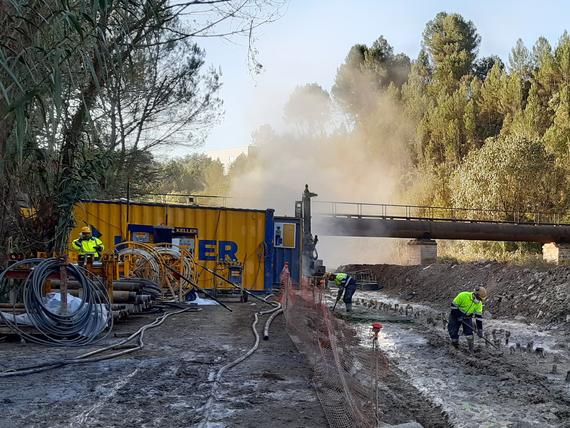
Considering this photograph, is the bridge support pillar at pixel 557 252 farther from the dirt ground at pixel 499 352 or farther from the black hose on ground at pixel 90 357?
the black hose on ground at pixel 90 357

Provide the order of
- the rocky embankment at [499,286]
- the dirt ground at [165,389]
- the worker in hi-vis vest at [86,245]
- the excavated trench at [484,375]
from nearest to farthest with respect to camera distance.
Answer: the dirt ground at [165,389], the excavated trench at [484,375], the worker in hi-vis vest at [86,245], the rocky embankment at [499,286]

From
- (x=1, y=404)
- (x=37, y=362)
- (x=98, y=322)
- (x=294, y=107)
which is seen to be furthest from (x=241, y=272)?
(x=294, y=107)

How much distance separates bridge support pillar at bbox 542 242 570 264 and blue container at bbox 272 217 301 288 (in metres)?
15.3

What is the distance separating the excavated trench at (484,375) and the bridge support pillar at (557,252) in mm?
14967

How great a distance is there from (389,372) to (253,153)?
6732 centimetres

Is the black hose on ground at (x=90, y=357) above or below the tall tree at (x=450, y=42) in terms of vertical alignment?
below

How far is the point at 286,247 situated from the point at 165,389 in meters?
10.8

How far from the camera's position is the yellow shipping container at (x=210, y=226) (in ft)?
50.3

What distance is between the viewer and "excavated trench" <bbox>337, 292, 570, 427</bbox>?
6.36 m

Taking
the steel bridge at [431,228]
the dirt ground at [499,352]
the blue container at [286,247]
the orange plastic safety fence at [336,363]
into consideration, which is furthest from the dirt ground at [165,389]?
the steel bridge at [431,228]

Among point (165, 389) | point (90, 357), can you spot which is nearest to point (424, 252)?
point (90, 357)

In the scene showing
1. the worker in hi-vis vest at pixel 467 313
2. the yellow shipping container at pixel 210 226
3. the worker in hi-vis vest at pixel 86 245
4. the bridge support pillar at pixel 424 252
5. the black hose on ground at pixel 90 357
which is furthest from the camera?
the bridge support pillar at pixel 424 252

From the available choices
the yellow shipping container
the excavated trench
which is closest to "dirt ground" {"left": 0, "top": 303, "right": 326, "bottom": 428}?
the excavated trench

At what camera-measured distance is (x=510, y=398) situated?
6988 millimetres
